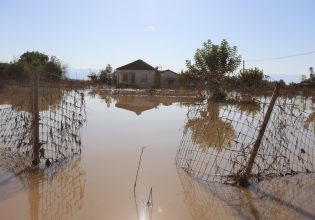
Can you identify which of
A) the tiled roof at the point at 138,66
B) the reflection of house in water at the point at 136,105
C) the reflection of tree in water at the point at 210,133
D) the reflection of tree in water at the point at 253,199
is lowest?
the reflection of tree in water at the point at 253,199

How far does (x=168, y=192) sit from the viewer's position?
6418mm

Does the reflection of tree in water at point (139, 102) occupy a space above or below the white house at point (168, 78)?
below

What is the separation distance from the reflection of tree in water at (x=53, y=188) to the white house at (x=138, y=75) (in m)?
35.7

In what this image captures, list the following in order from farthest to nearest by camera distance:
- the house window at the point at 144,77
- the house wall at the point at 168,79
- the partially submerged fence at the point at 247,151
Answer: the house wall at the point at 168,79
the house window at the point at 144,77
the partially submerged fence at the point at 247,151

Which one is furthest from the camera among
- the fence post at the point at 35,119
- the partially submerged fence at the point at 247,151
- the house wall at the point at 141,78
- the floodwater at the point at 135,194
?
the house wall at the point at 141,78

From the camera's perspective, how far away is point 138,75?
43500 mm

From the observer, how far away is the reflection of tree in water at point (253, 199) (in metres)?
5.53

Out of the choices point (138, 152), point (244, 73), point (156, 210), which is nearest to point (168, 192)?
point (156, 210)

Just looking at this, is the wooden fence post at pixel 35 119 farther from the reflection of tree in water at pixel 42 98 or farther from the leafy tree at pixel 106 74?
the leafy tree at pixel 106 74

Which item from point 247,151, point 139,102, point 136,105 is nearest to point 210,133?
point 247,151

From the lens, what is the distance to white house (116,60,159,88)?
43.4m

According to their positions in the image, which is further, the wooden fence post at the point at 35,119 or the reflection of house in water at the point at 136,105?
the reflection of house in water at the point at 136,105

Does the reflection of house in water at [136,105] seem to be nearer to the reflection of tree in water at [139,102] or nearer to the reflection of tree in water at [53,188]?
the reflection of tree in water at [139,102]

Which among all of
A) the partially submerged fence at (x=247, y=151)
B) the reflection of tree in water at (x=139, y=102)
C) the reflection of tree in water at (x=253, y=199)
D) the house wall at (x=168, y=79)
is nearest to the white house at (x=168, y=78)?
the house wall at (x=168, y=79)
